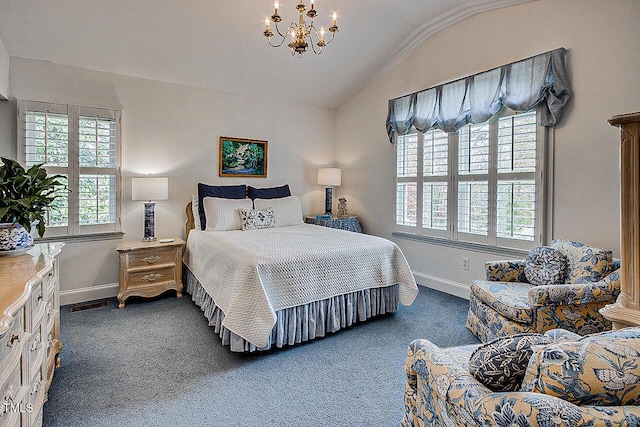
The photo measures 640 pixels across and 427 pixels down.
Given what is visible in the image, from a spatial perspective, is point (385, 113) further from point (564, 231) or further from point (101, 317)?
point (101, 317)

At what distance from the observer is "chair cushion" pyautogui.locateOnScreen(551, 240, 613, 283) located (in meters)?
2.40

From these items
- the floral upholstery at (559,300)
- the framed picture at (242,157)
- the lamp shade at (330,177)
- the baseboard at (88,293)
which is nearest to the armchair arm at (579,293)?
the floral upholstery at (559,300)

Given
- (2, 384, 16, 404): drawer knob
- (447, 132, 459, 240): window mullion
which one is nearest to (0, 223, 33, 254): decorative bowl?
(2, 384, 16, 404): drawer knob

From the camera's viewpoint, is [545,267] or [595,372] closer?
[595,372]

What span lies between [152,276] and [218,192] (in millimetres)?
1219

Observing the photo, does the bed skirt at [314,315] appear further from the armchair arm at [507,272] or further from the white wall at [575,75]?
the white wall at [575,75]

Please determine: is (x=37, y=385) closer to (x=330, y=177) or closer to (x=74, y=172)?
(x=74, y=172)

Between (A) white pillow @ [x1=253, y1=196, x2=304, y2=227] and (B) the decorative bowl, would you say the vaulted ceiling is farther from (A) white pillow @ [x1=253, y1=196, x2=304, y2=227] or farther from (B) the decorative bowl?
(B) the decorative bowl

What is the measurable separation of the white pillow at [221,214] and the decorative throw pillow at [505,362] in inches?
129

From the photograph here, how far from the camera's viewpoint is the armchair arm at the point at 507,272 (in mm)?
2859

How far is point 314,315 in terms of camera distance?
9.09ft

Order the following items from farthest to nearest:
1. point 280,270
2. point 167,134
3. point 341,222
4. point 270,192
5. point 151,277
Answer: point 341,222, point 270,192, point 167,134, point 151,277, point 280,270

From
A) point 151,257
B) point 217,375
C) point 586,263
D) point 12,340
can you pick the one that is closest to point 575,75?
point 586,263

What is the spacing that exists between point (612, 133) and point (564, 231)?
853mm
